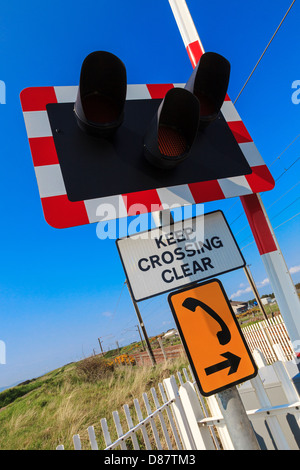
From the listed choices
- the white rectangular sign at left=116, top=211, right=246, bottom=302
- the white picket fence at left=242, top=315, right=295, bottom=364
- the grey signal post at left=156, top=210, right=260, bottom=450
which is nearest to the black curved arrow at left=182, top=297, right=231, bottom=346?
the white rectangular sign at left=116, top=211, right=246, bottom=302

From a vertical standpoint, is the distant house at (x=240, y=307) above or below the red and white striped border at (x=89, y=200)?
below

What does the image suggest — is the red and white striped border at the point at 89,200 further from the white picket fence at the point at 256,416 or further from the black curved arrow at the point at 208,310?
the white picket fence at the point at 256,416

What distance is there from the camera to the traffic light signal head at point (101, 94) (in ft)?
3.99

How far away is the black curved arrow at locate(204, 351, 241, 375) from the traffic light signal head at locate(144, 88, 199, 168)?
974mm

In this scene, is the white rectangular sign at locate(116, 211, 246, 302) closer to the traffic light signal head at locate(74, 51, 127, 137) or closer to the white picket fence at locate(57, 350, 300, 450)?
the traffic light signal head at locate(74, 51, 127, 137)

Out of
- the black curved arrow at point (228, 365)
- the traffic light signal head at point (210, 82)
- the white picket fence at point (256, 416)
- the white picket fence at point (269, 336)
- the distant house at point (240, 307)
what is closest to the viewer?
the black curved arrow at point (228, 365)

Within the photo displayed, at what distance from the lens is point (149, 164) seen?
1.46 metres

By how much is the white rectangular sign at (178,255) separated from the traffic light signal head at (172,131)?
0.37 m

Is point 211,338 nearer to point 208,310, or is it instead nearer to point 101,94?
point 208,310

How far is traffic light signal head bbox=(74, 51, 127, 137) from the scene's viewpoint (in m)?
1.22

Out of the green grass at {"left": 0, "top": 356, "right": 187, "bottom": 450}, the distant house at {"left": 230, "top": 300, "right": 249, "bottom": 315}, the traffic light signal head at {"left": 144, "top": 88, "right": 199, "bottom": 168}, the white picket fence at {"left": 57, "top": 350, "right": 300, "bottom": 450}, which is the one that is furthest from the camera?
the distant house at {"left": 230, "top": 300, "right": 249, "bottom": 315}

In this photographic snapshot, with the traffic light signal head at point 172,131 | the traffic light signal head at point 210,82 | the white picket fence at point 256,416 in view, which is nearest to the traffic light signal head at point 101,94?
the traffic light signal head at point 172,131

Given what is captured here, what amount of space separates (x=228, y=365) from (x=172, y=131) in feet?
3.84

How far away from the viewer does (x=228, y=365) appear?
117 centimetres
